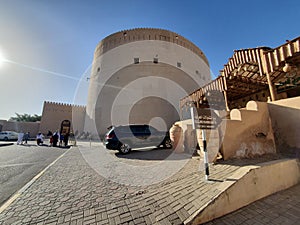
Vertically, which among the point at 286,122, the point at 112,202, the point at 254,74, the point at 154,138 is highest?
the point at 254,74

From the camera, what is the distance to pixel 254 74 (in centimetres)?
752

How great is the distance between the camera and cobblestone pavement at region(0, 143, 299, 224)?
200 centimetres

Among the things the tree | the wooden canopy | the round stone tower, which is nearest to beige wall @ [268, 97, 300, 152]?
the wooden canopy

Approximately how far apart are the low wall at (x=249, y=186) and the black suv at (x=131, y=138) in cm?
564

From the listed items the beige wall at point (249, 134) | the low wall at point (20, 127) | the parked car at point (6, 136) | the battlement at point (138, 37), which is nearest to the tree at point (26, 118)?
the low wall at point (20, 127)

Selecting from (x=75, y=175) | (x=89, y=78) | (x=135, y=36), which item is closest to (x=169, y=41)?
(x=135, y=36)

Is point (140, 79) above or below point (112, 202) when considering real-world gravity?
above

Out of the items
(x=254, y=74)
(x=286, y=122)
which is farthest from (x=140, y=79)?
(x=286, y=122)

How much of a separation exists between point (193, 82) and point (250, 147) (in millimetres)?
21534

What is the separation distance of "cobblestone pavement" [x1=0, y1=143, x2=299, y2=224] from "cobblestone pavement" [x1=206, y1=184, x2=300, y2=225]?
1.32ft

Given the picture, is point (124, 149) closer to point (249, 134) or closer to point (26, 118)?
point (249, 134)

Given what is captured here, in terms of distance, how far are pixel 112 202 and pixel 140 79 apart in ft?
64.9

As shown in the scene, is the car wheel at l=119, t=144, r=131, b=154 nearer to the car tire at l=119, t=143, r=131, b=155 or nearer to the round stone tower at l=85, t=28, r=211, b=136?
the car tire at l=119, t=143, r=131, b=155

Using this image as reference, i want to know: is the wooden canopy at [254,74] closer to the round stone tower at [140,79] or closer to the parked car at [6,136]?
the round stone tower at [140,79]
